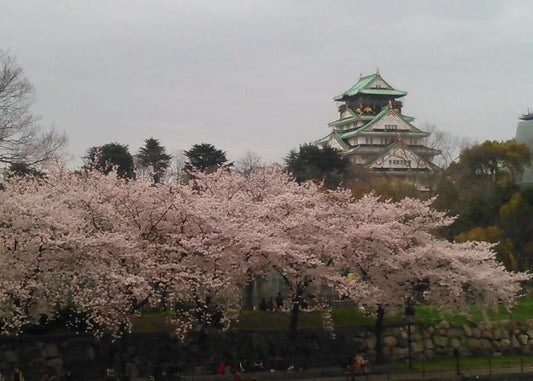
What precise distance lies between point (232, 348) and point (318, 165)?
35267mm

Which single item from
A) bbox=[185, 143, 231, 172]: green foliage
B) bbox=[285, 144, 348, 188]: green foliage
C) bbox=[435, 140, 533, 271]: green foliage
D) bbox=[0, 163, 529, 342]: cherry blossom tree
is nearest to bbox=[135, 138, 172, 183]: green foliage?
bbox=[185, 143, 231, 172]: green foliage

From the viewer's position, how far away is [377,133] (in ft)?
287

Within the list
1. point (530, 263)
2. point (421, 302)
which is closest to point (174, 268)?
point (421, 302)

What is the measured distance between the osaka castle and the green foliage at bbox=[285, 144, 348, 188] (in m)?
7.64

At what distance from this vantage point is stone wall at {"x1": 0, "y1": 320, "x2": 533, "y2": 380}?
84.5 feet

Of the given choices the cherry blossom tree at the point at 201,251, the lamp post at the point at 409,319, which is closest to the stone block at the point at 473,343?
the cherry blossom tree at the point at 201,251

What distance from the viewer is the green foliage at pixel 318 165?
61.3 meters

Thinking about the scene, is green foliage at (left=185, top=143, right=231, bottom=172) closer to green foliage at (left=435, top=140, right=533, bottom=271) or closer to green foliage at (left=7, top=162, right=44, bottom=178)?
green foliage at (left=435, top=140, right=533, bottom=271)

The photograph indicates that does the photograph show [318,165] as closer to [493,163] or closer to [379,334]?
[493,163]

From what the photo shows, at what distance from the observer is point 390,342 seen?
3128cm

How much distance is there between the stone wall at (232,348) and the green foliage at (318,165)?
2900 cm

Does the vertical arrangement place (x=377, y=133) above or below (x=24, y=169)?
above

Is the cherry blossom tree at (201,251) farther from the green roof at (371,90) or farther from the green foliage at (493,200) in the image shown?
the green roof at (371,90)

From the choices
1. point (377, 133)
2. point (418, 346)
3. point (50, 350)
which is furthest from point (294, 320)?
point (377, 133)
